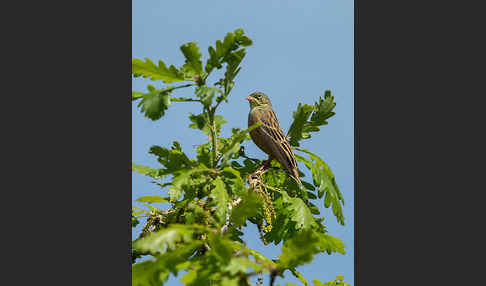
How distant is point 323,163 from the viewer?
3438 mm

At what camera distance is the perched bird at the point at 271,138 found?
353 centimetres

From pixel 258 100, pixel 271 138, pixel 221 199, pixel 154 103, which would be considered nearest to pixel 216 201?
pixel 221 199

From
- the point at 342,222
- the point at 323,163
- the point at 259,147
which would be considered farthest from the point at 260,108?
the point at 342,222

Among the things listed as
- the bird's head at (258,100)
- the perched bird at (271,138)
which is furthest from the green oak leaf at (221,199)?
the bird's head at (258,100)

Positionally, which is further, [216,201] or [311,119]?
[311,119]

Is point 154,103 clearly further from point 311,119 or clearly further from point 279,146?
point 311,119

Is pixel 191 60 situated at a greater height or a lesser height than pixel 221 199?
greater

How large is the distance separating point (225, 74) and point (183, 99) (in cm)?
31

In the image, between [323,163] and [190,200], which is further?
[323,163]

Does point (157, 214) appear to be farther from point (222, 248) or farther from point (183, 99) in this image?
point (222, 248)

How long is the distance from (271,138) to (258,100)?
70cm

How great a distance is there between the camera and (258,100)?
419cm

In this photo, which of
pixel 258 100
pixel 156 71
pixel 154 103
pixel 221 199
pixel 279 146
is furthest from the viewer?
pixel 258 100

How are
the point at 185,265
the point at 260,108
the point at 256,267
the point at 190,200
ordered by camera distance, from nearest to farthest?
the point at 256,267
the point at 185,265
the point at 190,200
the point at 260,108
